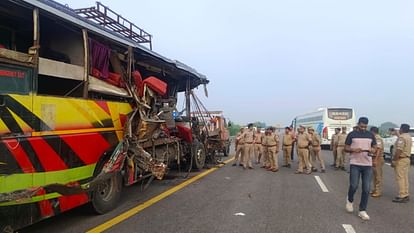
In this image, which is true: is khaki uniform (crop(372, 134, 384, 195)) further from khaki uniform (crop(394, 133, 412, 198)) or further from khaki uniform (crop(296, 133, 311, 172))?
khaki uniform (crop(296, 133, 311, 172))

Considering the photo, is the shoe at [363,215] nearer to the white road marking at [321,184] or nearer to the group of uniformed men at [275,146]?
the white road marking at [321,184]

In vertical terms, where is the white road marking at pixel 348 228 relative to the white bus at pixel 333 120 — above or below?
below

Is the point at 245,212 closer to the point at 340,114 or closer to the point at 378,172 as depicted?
the point at 378,172

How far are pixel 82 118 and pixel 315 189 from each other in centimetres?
658

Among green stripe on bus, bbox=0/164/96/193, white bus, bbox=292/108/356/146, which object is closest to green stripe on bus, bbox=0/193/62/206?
green stripe on bus, bbox=0/164/96/193

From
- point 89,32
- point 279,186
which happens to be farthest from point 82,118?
point 279,186

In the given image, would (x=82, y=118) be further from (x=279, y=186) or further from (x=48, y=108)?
(x=279, y=186)

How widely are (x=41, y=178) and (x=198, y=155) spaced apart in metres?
9.06

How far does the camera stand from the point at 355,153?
793cm

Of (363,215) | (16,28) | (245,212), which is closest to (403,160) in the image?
(363,215)

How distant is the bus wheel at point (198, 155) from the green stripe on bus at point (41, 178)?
7218 millimetres

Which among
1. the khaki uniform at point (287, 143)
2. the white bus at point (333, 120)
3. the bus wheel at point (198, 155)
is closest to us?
the bus wheel at point (198, 155)

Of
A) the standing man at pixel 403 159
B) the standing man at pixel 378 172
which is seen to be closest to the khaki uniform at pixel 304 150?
the standing man at pixel 378 172

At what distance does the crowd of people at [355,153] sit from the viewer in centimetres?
786
